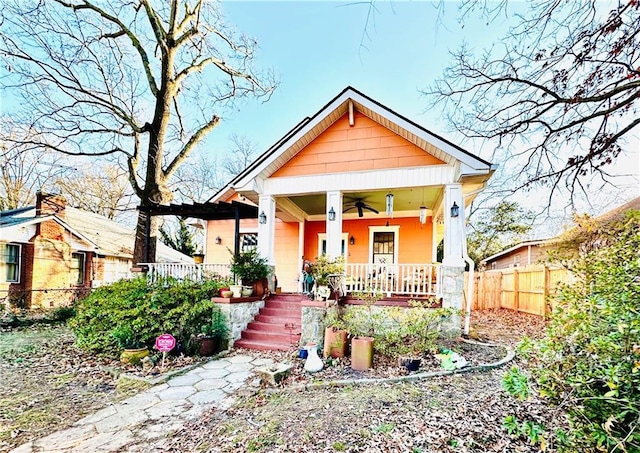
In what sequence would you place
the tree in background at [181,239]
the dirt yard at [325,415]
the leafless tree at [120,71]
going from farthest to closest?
the tree in background at [181,239]
the leafless tree at [120,71]
the dirt yard at [325,415]

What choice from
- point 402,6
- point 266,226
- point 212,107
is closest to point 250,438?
point 402,6

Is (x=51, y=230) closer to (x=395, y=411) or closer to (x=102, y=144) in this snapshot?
(x=102, y=144)

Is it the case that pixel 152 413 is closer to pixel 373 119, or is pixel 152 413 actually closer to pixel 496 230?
pixel 373 119

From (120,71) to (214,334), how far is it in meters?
10.4

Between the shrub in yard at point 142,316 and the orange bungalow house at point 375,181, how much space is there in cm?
242

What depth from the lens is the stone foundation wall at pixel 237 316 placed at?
7605 mm

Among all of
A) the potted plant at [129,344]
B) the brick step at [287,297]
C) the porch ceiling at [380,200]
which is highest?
the porch ceiling at [380,200]

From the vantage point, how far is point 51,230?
44.0ft

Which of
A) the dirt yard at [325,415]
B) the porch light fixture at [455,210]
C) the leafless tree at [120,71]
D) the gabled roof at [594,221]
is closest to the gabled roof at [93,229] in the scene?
the leafless tree at [120,71]

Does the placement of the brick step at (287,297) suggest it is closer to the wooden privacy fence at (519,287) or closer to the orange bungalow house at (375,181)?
the orange bungalow house at (375,181)

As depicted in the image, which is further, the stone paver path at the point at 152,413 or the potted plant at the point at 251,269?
the potted plant at the point at 251,269

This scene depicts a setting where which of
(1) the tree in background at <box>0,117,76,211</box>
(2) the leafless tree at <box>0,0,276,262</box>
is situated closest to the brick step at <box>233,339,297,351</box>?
(2) the leafless tree at <box>0,0,276,262</box>

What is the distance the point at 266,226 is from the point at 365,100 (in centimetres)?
433

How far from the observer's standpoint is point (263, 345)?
7.33 metres
